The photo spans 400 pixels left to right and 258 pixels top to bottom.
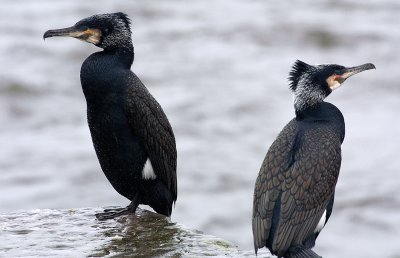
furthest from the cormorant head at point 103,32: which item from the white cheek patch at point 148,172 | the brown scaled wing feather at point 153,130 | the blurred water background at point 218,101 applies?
the blurred water background at point 218,101

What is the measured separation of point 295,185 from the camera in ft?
27.1

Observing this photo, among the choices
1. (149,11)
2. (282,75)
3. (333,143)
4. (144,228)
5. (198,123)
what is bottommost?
(144,228)

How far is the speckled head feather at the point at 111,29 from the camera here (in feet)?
30.3

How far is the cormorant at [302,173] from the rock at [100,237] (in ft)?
1.62

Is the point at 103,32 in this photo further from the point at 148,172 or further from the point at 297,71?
the point at 297,71

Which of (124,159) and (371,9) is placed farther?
(371,9)

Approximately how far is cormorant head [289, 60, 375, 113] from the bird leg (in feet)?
5.03

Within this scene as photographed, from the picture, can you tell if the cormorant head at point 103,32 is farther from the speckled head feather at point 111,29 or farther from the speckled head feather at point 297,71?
the speckled head feather at point 297,71

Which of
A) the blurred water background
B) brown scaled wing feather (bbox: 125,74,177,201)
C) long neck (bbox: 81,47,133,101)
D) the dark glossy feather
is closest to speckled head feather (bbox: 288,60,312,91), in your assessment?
the dark glossy feather

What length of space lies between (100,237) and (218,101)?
1322cm

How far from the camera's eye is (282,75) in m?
22.7

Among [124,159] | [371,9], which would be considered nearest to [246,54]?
[371,9]

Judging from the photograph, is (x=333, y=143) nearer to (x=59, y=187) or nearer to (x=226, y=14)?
(x=59, y=187)

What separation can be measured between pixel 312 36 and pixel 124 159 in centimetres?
1609
